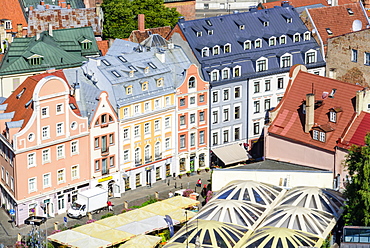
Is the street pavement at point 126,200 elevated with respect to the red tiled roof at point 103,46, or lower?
lower

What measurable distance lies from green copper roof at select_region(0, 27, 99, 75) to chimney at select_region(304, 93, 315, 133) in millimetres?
40318

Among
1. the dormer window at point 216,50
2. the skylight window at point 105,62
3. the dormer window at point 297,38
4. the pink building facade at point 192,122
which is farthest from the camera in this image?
the dormer window at point 297,38

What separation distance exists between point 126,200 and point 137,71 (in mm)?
18299

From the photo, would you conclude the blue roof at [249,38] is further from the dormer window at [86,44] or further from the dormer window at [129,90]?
the dormer window at [86,44]

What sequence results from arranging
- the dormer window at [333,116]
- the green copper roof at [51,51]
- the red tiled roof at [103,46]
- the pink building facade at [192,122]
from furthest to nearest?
the red tiled roof at [103,46], the green copper roof at [51,51], the pink building facade at [192,122], the dormer window at [333,116]

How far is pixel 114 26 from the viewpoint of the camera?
185 m

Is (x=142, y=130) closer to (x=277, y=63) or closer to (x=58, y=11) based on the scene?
(x=277, y=63)

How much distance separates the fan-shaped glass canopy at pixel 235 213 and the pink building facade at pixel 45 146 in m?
22.8

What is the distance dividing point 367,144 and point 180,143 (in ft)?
137

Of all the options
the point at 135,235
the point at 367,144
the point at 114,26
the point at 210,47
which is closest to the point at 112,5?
the point at 114,26

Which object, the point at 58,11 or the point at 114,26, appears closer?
the point at 58,11

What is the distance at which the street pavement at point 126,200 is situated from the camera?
415 feet

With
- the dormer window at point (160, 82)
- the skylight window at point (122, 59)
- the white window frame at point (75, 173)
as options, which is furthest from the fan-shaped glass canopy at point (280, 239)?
the skylight window at point (122, 59)

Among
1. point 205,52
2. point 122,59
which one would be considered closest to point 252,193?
point 122,59
